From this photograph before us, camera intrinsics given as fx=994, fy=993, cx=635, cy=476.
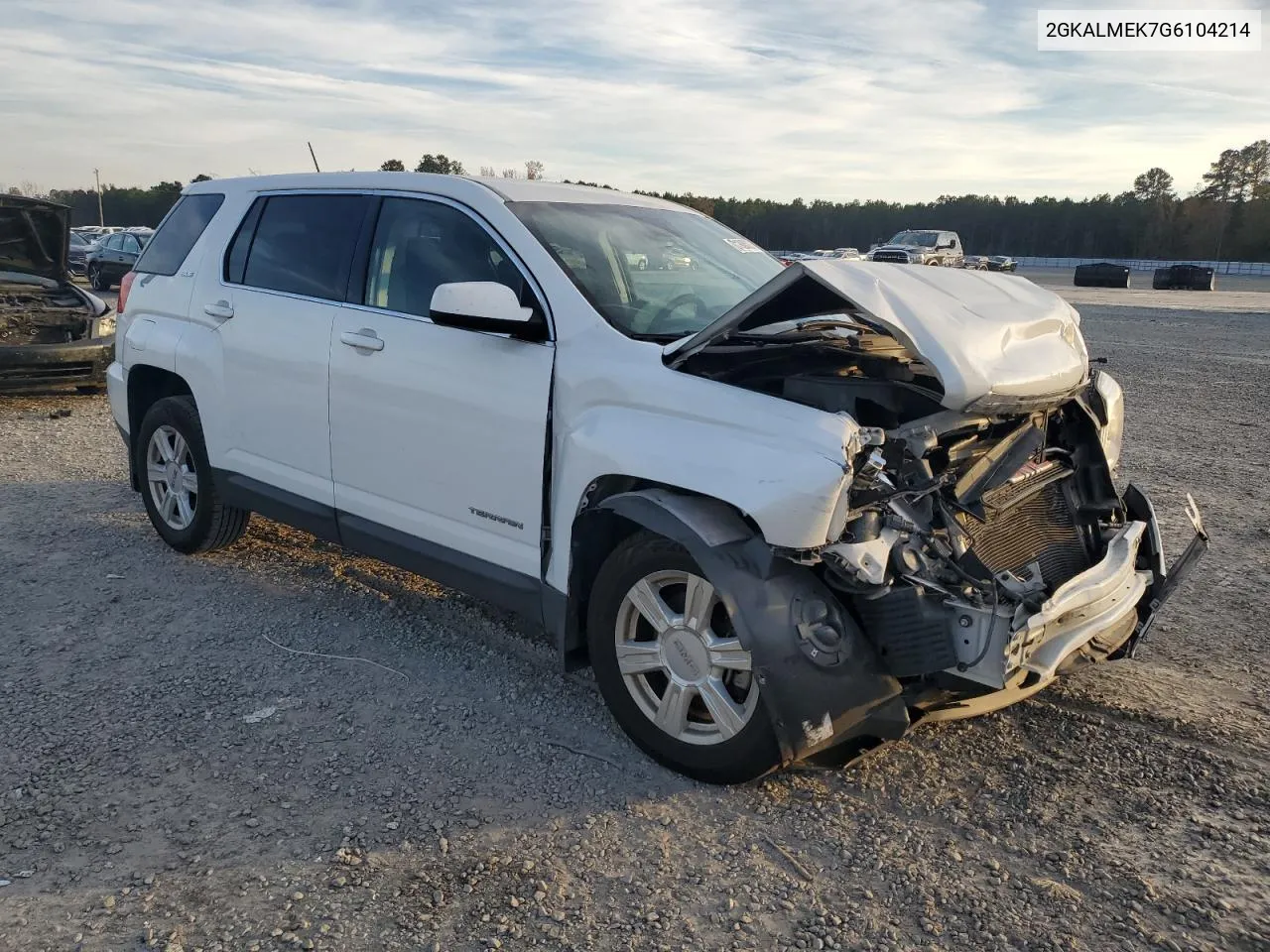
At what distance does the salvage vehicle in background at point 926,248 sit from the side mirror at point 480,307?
3259 centimetres

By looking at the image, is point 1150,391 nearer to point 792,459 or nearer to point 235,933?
point 792,459

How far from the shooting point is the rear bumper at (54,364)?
947 centimetres

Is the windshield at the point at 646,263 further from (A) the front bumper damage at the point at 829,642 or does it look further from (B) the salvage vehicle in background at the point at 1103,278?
(B) the salvage vehicle in background at the point at 1103,278

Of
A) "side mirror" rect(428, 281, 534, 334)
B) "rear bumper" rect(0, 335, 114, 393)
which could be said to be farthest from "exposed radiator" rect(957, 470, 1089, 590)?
"rear bumper" rect(0, 335, 114, 393)

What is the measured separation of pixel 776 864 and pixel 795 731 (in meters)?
0.38

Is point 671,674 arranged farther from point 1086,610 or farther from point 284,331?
point 284,331

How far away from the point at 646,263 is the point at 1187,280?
4238cm

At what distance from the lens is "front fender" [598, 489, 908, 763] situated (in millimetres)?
2953

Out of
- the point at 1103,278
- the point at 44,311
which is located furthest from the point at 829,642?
the point at 1103,278

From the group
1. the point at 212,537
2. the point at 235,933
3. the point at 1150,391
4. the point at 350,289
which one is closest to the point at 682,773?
the point at 235,933

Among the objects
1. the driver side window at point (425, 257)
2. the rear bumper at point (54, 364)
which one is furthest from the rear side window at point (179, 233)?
the rear bumper at point (54, 364)

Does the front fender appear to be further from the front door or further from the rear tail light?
the rear tail light

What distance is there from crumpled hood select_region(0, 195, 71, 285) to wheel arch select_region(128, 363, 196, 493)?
18.9 feet

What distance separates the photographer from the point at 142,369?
5621 mm
